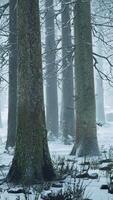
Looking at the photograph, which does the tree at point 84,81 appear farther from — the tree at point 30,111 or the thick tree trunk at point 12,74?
the tree at point 30,111

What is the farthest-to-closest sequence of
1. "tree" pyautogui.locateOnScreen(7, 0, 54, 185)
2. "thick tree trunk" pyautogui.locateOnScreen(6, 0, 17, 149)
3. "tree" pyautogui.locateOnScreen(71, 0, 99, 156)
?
"thick tree trunk" pyautogui.locateOnScreen(6, 0, 17, 149)
"tree" pyautogui.locateOnScreen(71, 0, 99, 156)
"tree" pyautogui.locateOnScreen(7, 0, 54, 185)

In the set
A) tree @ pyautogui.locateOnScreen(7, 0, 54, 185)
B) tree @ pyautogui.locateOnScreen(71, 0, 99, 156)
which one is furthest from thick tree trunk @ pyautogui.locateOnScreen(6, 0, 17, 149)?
tree @ pyautogui.locateOnScreen(7, 0, 54, 185)

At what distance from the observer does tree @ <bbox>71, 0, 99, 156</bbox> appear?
39.7 feet

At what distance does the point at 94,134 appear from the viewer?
12211mm

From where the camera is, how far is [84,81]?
12.2 m

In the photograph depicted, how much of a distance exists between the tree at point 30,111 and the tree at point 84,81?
13.9ft

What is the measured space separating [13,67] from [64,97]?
4.89 meters

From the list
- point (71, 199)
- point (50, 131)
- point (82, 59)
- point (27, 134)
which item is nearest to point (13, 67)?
point (82, 59)

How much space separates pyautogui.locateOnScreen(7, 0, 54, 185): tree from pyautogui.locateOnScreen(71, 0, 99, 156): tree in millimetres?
4228

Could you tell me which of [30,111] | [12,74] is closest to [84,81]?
[12,74]

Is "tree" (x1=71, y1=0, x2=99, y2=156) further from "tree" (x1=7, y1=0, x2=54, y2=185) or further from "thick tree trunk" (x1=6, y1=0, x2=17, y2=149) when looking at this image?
"tree" (x1=7, y1=0, x2=54, y2=185)

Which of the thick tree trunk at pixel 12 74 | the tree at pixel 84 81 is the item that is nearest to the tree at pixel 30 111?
the tree at pixel 84 81

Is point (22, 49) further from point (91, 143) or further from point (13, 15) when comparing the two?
point (13, 15)

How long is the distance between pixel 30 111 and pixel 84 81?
15.4ft
